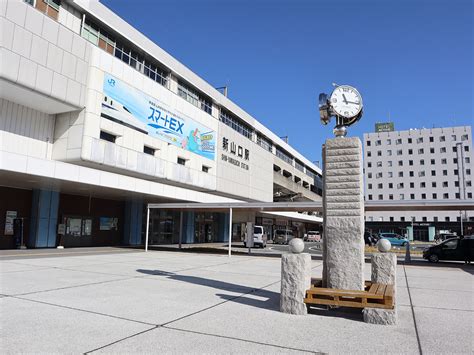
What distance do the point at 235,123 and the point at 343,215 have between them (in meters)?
38.8

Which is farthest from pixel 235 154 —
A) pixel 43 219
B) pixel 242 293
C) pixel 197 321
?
pixel 197 321

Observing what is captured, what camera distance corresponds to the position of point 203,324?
19.8 ft

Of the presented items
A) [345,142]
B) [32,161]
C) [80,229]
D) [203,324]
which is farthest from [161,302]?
[80,229]

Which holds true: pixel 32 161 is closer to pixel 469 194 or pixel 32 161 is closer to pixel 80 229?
pixel 80 229

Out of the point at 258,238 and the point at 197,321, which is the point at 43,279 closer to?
the point at 197,321

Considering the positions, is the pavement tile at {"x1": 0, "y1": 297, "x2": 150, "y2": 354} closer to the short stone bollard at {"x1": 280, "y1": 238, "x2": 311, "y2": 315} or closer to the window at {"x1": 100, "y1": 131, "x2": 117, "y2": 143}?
the short stone bollard at {"x1": 280, "y1": 238, "x2": 311, "y2": 315}

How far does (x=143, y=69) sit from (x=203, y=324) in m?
26.8

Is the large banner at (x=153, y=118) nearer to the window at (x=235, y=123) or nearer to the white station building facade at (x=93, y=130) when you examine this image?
the white station building facade at (x=93, y=130)

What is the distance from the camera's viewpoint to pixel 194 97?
120 ft

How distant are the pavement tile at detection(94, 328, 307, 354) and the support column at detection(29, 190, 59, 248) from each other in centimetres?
2103

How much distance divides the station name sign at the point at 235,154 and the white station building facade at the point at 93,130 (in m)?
2.02

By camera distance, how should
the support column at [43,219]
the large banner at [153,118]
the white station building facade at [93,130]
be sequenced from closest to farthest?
1. the white station building facade at [93,130]
2. the support column at [43,219]
3. the large banner at [153,118]

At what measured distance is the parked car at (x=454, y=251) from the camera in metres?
20.8

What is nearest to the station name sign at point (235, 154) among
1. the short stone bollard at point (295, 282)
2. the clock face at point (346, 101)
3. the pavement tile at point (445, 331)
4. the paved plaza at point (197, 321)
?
the paved plaza at point (197, 321)
